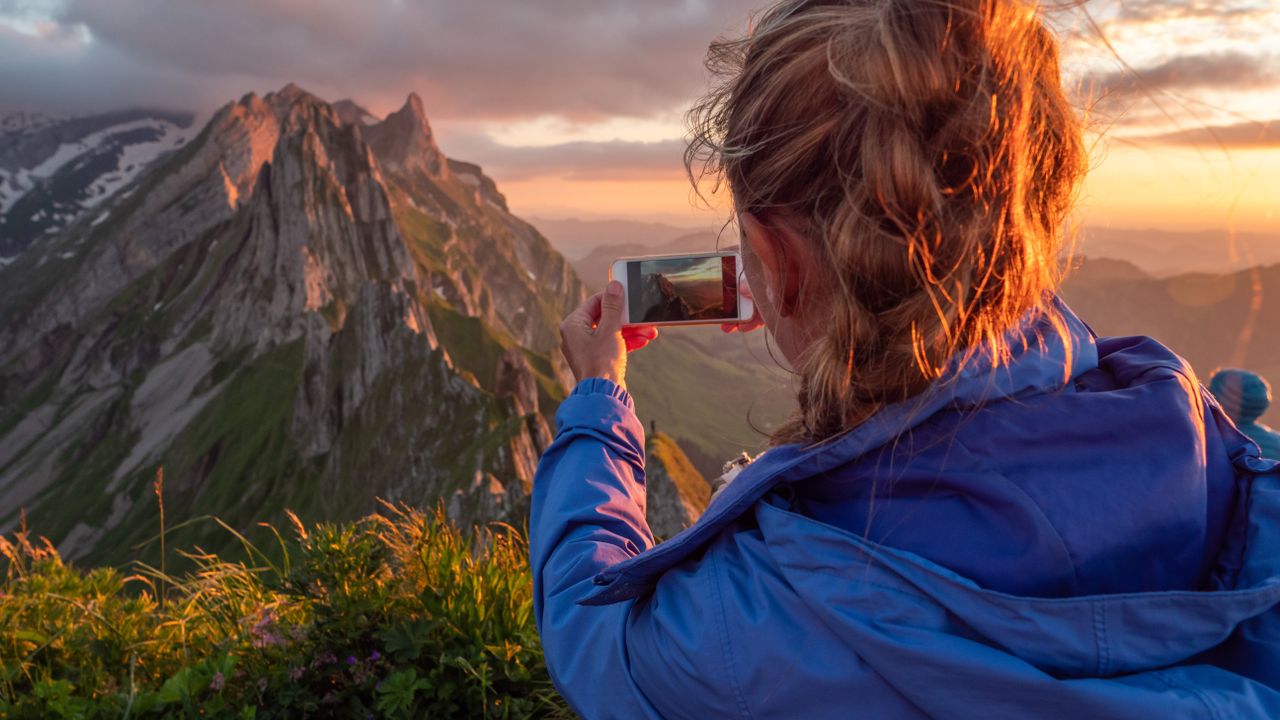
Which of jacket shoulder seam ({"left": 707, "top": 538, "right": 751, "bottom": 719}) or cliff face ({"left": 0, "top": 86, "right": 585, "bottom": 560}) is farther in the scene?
cliff face ({"left": 0, "top": 86, "right": 585, "bottom": 560})

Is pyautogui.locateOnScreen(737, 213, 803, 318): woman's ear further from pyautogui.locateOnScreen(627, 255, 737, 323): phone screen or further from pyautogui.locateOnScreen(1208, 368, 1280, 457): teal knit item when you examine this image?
pyautogui.locateOnScreen(1208, 368, 1280, 457): teal knit item

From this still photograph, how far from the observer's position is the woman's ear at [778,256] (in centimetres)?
159

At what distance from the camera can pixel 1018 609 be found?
4.21 feet

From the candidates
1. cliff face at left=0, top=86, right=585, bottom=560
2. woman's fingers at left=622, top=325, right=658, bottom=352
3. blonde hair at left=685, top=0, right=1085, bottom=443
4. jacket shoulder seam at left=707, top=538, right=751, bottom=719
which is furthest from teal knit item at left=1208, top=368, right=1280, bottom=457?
cliff face at left=0, top=86, right=585, bottom=560

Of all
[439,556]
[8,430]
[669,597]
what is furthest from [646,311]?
[8,430]

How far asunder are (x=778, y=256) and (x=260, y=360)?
121m

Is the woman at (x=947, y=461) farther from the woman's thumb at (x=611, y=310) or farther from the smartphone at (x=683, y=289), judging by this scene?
the smartphone at (x=683, y=289)

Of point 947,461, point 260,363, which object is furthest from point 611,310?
point 260,363

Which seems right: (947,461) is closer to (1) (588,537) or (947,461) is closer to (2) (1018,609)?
(2) (1018,609)

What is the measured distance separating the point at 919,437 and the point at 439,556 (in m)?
3.46

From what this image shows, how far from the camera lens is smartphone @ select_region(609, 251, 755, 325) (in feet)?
9.32

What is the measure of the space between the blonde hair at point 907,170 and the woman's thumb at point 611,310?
113 centimetres

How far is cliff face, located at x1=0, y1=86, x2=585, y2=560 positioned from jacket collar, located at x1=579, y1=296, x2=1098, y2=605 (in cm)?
4436

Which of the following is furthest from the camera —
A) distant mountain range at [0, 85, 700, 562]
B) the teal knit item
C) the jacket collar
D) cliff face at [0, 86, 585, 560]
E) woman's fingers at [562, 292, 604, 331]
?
cliff face at [0, 86, 585, 560]
